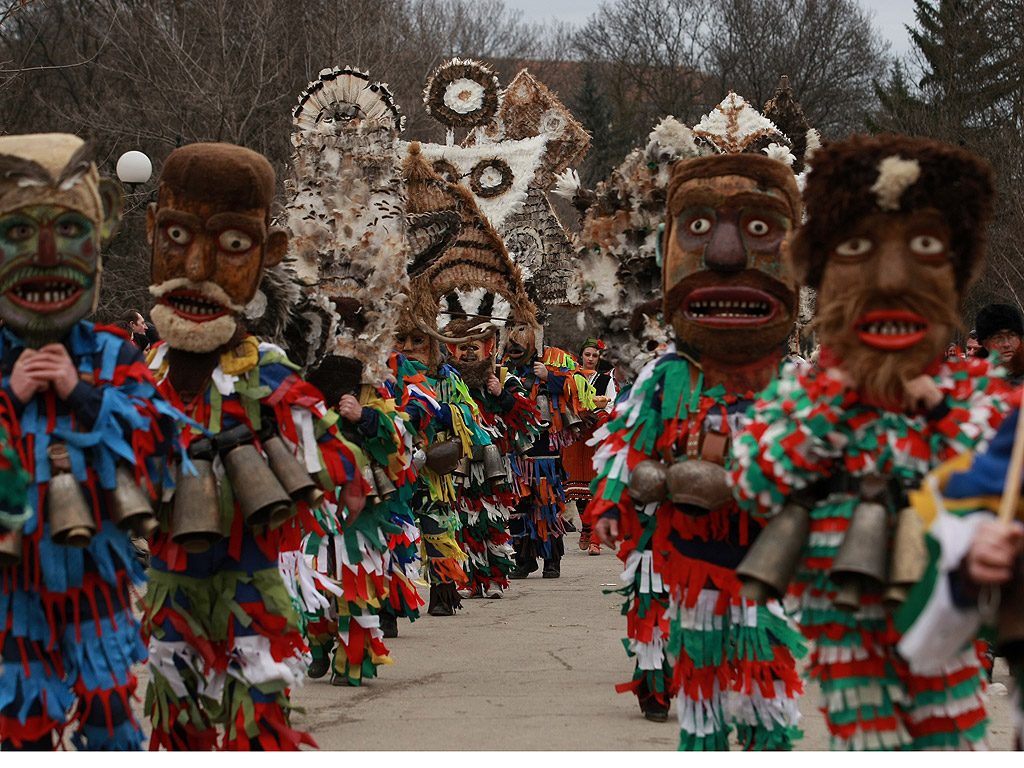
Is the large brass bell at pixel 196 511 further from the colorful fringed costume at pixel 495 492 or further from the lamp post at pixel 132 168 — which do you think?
the lamp post at pixel 132 168

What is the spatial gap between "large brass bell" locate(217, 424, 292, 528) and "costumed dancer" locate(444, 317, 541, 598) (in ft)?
17.8

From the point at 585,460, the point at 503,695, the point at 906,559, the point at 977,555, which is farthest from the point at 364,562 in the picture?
the point at 585,460

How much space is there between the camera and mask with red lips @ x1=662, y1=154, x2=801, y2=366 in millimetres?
5430

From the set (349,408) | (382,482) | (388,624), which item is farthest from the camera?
(388,624)

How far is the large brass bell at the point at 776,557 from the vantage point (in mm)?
4102

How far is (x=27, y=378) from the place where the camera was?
451 centimetres

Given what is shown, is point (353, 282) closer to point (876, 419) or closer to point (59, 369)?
point (59, 369)

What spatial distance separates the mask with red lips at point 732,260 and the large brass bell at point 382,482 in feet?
9.32

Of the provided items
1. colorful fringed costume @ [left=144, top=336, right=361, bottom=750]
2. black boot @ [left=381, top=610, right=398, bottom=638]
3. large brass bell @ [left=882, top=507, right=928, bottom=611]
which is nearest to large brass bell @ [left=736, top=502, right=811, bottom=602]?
large brass bell @ [left=882, top=507, right=928, bottom=611]

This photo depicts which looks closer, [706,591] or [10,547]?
[10,547]

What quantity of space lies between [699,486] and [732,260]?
926mm

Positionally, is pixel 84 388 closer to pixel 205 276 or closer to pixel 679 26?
pixel 205 276

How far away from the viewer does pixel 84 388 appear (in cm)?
462

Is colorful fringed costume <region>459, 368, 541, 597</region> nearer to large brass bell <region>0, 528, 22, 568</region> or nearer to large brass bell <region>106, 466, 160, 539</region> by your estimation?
large brass bell <region>106, 466, 160, 539</region>
